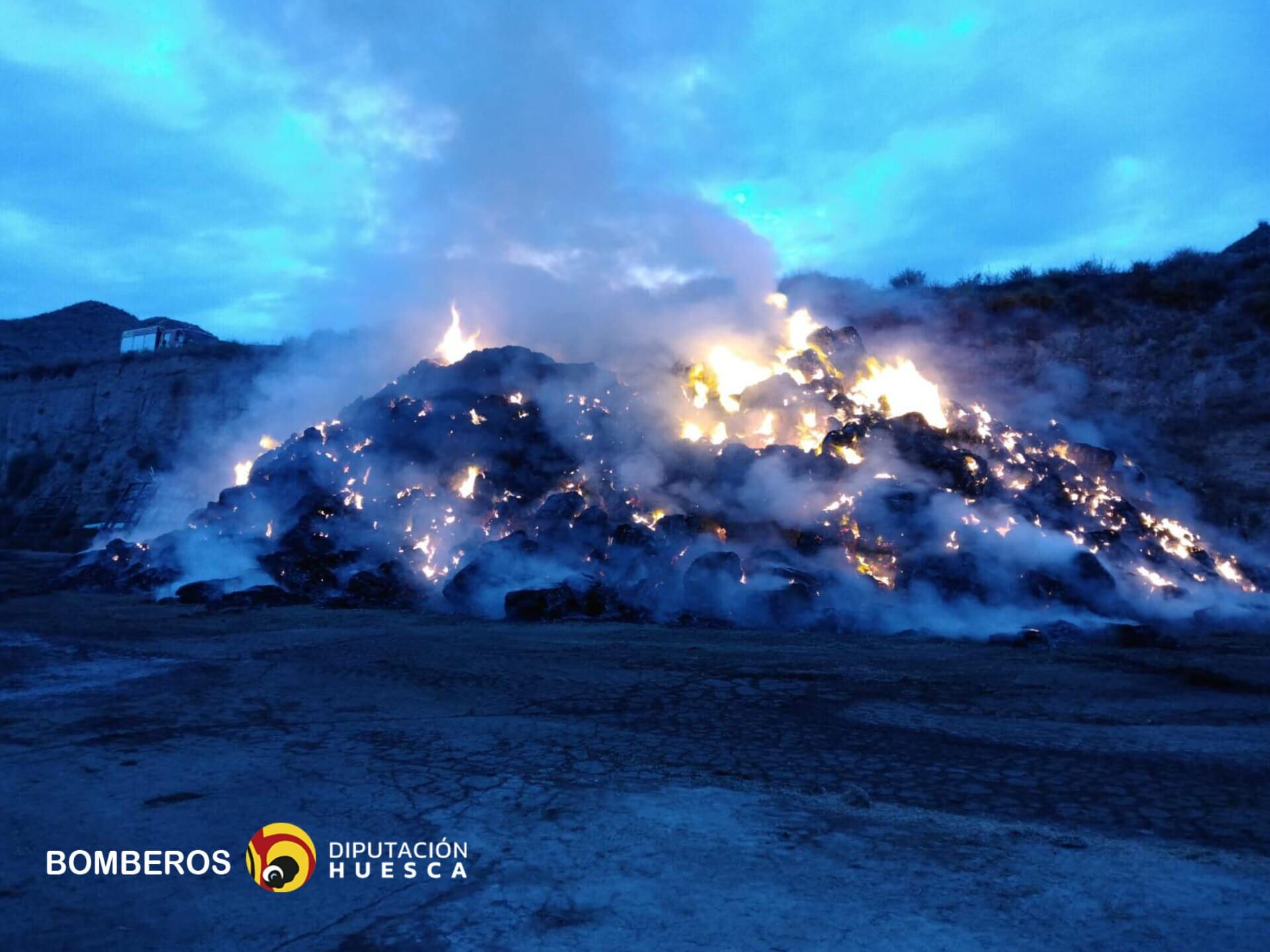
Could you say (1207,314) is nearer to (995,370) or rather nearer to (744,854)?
(995,370)

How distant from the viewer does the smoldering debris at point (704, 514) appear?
1327cm

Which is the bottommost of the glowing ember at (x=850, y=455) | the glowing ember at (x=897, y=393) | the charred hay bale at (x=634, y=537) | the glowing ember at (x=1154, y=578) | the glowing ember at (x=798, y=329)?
the glowing ember at (x=1154, y=578)

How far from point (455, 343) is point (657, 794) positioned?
1939cm

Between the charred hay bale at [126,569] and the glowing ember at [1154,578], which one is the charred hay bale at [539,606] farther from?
the glowing ember at [1154,578]

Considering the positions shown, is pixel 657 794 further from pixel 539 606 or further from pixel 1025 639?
pixel 539 606

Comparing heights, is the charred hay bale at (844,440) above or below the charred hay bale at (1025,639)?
above

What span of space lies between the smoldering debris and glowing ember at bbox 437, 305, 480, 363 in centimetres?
237

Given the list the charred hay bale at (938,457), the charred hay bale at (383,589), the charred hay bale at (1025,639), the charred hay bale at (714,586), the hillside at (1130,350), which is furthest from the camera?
the hillside at (1130,350)

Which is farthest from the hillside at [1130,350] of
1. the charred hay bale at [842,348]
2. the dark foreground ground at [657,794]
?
the dark foreground ground at [657,794]

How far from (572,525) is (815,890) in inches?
475

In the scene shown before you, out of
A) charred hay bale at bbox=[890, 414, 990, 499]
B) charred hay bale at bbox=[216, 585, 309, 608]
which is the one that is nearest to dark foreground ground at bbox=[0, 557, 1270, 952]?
charred hay bale at bbox=[216, 585, 309, 608]

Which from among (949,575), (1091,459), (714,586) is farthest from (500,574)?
Result: (1091,459)

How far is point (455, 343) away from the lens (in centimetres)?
2300

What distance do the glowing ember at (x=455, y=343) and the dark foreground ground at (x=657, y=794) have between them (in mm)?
13835
